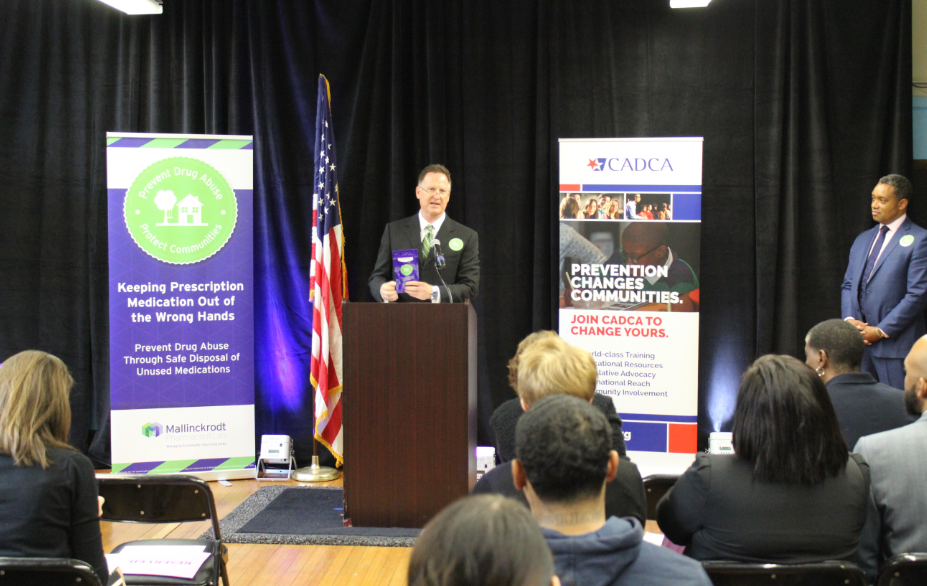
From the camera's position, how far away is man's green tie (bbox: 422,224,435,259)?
3.79 meters

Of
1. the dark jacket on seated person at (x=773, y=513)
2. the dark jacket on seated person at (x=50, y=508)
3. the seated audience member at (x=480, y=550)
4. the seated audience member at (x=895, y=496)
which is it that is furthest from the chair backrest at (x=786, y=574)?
the dark jacket on seated person at (x=50, y=508)

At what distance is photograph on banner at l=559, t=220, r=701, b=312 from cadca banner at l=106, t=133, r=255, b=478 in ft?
7.12

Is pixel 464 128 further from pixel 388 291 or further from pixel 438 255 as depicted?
pixel 388 291

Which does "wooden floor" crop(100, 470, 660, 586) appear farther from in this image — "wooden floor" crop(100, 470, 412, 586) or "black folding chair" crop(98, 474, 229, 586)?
"black folding chair" crop(98, 474, 229, 586)

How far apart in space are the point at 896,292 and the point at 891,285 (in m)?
0.05

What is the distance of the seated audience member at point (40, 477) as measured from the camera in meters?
1.73

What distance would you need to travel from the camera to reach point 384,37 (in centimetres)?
498

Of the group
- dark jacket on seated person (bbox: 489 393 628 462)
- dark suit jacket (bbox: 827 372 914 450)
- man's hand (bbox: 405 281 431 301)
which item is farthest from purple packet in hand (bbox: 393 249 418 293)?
dark suit jacket (bbox: 827 372 914 450)

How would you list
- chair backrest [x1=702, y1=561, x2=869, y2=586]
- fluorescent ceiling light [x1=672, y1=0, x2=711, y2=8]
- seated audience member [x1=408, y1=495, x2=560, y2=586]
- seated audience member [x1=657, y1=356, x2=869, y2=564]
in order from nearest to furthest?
seated audience member [x1=408, y1=495, x2=560, y2=586] < chair backrest [x1=702, y1=561, x2=869, y2=586] < seated audience member [x1=657, y1=356, x2=869, y2=564] < fluorescent ceiling light [x1=672, y1=0, x2=711, y2=8]

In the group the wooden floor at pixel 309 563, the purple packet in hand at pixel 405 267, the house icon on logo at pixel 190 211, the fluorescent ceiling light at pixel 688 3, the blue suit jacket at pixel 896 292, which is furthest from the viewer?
the house icon on logo at pixel 190 211

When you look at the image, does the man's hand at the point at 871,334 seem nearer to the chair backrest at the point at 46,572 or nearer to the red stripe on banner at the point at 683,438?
the red stripe on banner at the point at 683,438

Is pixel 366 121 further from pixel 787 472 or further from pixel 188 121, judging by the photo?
pixel 787 472

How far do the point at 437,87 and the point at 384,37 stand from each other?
0.51 meters

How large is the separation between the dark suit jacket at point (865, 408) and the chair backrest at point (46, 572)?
7.11 ft
